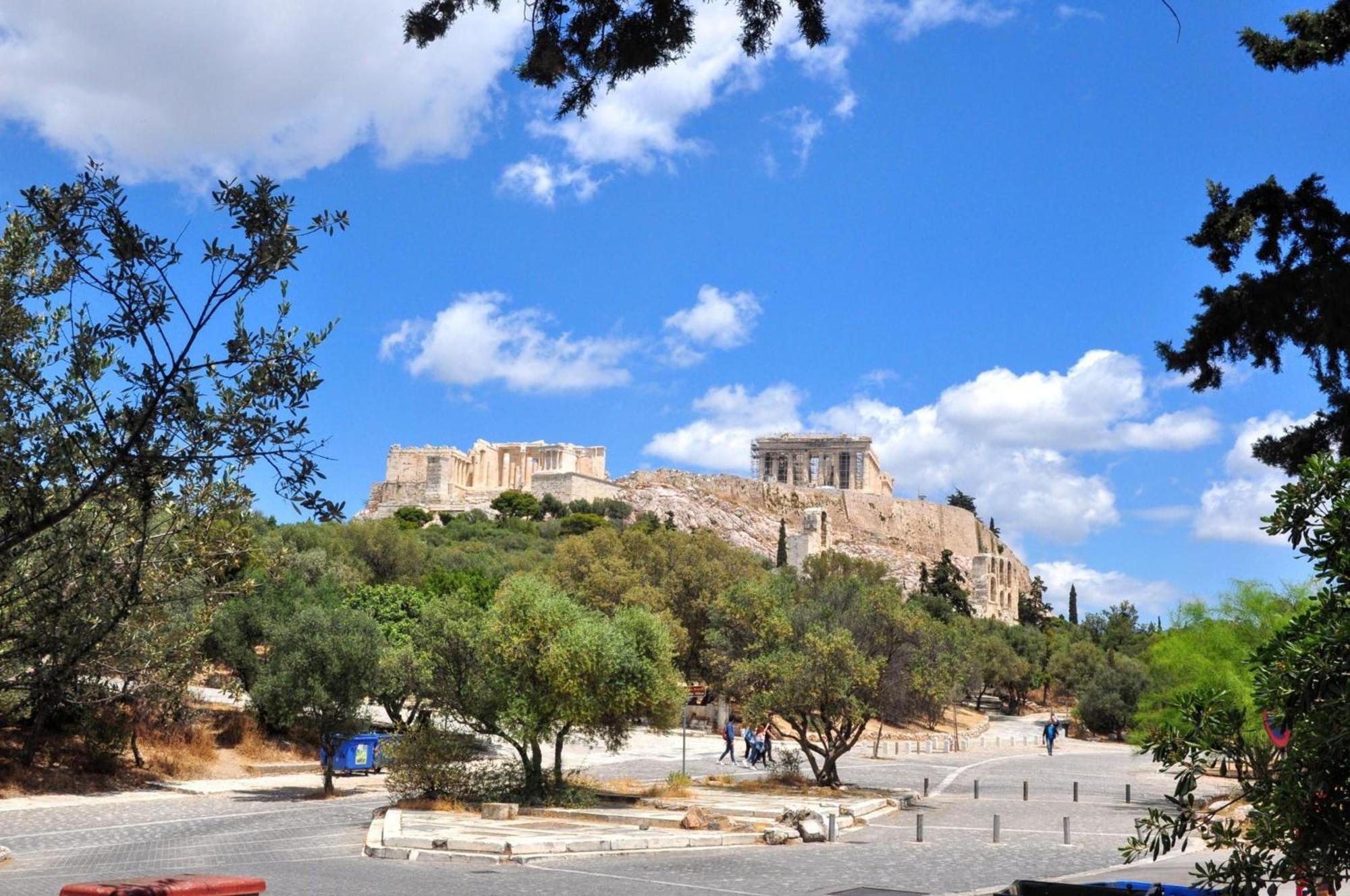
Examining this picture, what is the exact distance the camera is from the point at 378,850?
1533cm

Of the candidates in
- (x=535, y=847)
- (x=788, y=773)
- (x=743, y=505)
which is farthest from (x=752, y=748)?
(x=743, y=505)

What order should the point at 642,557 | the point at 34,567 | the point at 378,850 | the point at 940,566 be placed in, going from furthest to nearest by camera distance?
1. the point at 940,566
2. the point at 642,557
3. the point at 378,850
4. the point at 34,567


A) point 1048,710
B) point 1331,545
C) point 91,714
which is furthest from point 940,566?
point 1331,545

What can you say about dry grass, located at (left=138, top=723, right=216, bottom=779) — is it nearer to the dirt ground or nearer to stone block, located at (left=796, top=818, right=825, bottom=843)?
the dirt ground

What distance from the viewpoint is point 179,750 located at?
90.3 ft

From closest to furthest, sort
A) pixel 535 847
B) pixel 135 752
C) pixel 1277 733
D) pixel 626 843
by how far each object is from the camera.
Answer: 1. pixel 1277 733
2. pixel 535 847
3. pixel 626 843
4. pixel 135 752

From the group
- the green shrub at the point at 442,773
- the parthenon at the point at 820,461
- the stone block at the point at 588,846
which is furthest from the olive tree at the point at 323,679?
the parthenon at the point at 820,461

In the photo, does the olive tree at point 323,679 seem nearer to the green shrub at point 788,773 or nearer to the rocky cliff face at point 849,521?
the green shrub at point 788,773

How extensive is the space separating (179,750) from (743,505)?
3316 inches

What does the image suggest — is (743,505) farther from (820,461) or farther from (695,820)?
(695,820)

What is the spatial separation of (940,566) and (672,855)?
73.7 meters

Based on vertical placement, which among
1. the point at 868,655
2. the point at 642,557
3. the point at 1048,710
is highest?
the point at 642,557

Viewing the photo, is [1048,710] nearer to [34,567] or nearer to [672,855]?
[672,855]

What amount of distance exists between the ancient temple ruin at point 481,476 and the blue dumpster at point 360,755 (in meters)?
75.4
